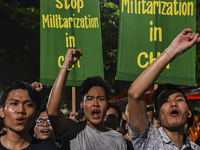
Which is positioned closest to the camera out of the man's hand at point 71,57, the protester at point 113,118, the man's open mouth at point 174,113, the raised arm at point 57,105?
the man's open mouth at point 174,113

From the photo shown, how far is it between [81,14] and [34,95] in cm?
333

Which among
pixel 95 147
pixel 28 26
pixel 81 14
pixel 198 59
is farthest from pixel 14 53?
pixel 95 147

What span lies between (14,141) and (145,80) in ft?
3.66

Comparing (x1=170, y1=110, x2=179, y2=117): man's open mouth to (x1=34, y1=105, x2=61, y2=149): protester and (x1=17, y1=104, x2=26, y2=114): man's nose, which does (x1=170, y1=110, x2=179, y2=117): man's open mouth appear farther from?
(x1=34, y1=105, x2=61, y2=149): protester

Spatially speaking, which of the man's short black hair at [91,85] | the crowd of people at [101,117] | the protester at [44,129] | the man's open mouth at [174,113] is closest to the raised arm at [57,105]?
the crowd of people at [101,117]

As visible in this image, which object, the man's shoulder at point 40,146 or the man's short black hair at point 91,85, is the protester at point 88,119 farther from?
the man's shoulder at point 40,146

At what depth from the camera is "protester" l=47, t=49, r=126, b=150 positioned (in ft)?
10.4

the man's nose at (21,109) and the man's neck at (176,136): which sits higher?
the man's nose at (21,109)

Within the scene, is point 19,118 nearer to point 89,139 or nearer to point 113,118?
point 89,139

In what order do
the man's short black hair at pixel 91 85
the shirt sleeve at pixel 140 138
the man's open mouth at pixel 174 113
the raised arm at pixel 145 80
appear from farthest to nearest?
the man's short black hair at pixel 91 85 → the man's open mouth at pixel 174 113 → the shirt sleeve at pixel 140 138 → the raised arm at pixel 145 80

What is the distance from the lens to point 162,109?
9.80ft

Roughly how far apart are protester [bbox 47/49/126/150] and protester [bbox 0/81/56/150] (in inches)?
6.2

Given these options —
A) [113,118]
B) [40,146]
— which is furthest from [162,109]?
[113,118]

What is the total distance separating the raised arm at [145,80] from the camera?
2.65 metres
